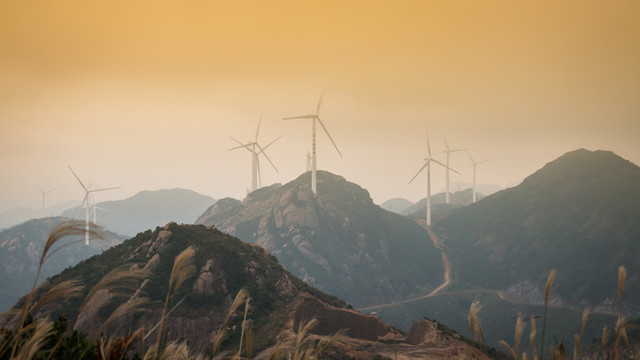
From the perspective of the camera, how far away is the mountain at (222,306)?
65.5m

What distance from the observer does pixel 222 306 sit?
258 ft

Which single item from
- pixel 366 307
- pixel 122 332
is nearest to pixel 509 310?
pixel 366 307

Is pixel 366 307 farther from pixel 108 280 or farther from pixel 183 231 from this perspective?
pixel 108 280

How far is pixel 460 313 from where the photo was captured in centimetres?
17875

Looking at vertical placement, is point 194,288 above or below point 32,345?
below

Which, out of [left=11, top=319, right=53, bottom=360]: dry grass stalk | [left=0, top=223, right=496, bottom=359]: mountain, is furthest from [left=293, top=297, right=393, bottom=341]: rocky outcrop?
[left=11, top=319, right=53, bottom=360]: dry grass stalk

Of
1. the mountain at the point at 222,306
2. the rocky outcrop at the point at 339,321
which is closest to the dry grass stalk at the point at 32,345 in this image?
the mountain at the point at 222,306

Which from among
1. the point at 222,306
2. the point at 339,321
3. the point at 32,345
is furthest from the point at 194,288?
the point at 32,345

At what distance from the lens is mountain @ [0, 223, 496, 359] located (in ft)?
215

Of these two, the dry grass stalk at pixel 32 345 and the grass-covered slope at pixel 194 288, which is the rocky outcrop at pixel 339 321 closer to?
the grass-covered slope at pixel 194 288

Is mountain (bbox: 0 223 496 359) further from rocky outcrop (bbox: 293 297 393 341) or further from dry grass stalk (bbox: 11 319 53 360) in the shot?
dry grass stalk (bbox: 11 319 53 360)

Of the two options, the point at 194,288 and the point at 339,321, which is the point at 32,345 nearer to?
the point at 339,321

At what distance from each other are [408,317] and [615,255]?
94192mm

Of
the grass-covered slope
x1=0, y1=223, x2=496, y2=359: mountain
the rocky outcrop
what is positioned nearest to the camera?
x1=0, y1=223, x2=496, y2=359: mountain
